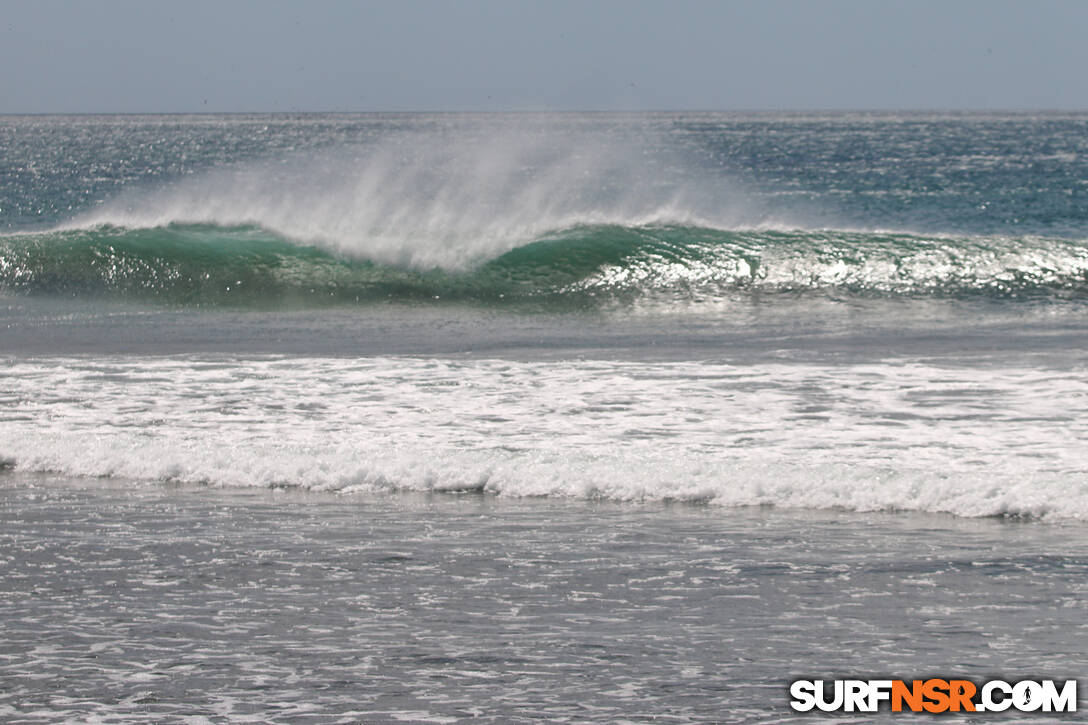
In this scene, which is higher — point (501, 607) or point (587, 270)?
point (587, 270)

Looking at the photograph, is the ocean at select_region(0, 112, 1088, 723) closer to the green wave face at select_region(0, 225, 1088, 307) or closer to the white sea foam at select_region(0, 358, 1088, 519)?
the white sea foam at select_region(0, 358, 1088, 519)

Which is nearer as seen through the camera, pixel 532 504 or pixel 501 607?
pixel 501 607

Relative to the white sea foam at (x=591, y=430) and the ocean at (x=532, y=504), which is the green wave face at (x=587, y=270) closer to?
the ocean at (x=532, y=504)

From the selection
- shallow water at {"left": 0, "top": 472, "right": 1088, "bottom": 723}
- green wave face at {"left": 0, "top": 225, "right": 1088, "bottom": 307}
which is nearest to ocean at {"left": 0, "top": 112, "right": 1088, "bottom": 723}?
shallow water at {"left": 0, "top": 472, "right": 1088, "bottom": 723}

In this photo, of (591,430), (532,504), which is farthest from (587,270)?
(532,504)

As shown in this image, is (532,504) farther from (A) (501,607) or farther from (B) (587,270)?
(B) (587,270)

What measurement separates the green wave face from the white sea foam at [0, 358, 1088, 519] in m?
7.58

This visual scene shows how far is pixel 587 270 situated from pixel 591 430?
11262 mm

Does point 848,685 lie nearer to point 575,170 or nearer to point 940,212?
point 940,212

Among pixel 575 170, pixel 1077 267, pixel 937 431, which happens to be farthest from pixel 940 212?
pixel 937 431

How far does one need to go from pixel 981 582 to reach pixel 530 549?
1749 mm

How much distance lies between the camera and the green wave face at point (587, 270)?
17766 mm

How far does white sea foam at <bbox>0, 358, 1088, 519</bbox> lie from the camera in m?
6.36

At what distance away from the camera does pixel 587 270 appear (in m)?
18.8
